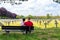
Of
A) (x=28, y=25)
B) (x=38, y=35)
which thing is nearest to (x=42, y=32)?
(x=38, y=35)

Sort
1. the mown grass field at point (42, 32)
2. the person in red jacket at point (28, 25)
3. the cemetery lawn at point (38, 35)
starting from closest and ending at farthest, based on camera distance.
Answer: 1. the cemetery lawn at point (38, 35)
2. the mown grass field at point (42, 32)
3. the person in red jacket at point (28, 25)

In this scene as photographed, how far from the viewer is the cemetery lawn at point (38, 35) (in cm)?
1234

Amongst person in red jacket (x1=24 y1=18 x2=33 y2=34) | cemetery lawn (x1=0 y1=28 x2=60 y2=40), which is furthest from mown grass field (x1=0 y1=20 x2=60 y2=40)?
person in red jacket (x1=24 y1=18 x2=33 y2=34)

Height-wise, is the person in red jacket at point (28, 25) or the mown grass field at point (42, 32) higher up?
the person in red jacket at point (28, 25)

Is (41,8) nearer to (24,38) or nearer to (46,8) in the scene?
(46,8)

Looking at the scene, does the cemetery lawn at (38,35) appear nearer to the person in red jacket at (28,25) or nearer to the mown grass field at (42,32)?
the mown grass field at (42,32)

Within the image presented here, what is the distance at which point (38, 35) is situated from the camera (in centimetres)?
1340

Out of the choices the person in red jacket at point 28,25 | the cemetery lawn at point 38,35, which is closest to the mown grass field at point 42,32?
the cemetery lawn at point 38,35

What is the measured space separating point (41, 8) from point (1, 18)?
2.31 metres

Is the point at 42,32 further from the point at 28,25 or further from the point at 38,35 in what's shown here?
the point at 28,25

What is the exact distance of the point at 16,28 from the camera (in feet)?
43.1

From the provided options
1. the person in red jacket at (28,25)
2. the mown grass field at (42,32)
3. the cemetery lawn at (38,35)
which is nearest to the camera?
the cemetery lawn at (38,35)

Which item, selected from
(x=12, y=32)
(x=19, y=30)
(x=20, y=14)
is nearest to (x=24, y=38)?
(x=19, y=30)

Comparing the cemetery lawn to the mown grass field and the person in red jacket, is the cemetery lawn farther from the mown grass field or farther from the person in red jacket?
the person in red jacket
